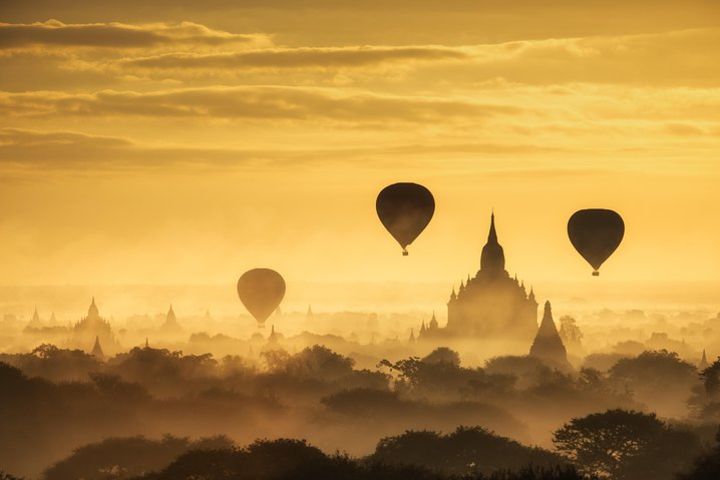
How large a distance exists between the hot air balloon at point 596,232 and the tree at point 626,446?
40.2 meters

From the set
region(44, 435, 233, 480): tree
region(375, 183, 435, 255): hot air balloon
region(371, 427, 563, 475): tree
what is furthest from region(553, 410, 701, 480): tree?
region(375, 183, 435, 255): hot air balloon

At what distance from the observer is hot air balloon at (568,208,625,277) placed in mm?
164375

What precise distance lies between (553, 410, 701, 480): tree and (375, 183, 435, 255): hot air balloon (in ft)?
105

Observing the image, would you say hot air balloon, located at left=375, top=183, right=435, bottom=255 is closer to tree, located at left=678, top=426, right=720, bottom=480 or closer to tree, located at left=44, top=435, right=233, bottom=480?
tree, located at left=44, top=435, right=233, bottom=480

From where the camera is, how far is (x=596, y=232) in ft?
546

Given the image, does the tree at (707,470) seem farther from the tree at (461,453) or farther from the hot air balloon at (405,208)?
the hot air balloon at (405,208)

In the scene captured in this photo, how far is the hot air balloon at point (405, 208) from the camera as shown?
153 m

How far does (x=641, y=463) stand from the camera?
11869 centimetres

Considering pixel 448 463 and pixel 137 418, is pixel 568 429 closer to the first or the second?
pixel 448 463

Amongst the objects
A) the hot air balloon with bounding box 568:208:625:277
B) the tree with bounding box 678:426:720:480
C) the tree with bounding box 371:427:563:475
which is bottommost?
the tree with bounding box 678:426:720:480

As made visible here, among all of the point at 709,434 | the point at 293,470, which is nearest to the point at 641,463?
the point at 709,434

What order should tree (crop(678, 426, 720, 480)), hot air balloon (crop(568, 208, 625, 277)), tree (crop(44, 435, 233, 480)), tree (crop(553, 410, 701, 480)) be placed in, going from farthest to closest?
hot air balloon (crop(568, 208, 625, 277)) < tree (crop(553, 410, 701, 480)) < tree (crop(44, 435, 233, 480)) < tree (crop(678, 426, 720, 480))

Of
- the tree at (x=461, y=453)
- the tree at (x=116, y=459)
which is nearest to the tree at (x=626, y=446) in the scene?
the tree at (x=461, y=453)

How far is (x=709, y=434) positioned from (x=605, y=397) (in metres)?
57.8
